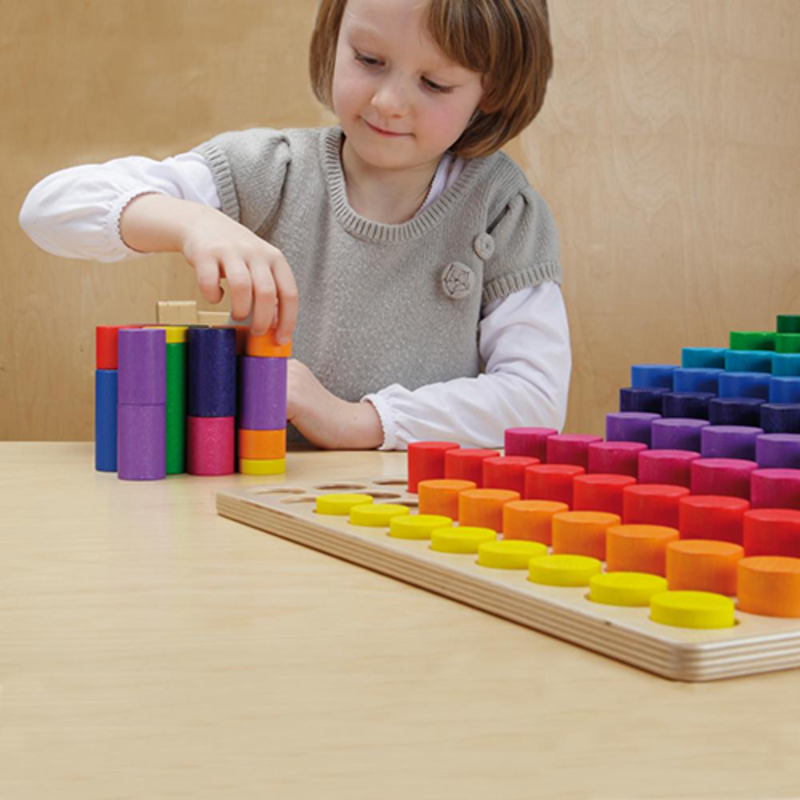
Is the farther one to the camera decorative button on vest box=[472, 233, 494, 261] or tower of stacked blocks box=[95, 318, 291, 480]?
decorative button on vest box=[472, 233, 494, 261]

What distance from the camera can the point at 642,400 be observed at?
2.54 feet

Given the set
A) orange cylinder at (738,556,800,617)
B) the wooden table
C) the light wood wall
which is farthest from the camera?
the light wood wall

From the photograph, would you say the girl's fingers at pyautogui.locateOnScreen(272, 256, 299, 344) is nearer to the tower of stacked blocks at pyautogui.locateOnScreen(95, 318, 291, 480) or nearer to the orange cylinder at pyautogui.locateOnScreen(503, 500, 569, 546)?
the tower of stacked blocks at pyautogui.locateOnScreen(95, 318, 291, 480)

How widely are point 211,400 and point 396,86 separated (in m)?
0.39

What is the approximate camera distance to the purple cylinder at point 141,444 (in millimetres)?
820

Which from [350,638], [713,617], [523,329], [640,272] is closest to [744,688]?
[713,617]

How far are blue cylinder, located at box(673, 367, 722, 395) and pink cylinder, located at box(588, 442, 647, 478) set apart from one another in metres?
0.15

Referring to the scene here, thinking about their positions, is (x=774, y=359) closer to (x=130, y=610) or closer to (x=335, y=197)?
(x=130, y=610)

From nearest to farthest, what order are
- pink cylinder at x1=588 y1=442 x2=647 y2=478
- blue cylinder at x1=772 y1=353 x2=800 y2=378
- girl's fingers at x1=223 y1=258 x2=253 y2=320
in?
pink cylinder at x1=588 y1=442 x2=647 y2=478 → blue cylinder at x1=772 y1=353 x2=800 y2=378 → girl's fingers at x1=223 y1=258 x2=253 y2=320

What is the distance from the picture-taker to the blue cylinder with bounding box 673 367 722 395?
775 millimetres

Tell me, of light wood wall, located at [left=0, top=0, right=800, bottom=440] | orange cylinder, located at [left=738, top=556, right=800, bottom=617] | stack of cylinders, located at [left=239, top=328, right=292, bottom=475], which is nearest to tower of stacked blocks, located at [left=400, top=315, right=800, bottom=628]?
orange cylinder, located at [left=738, top=556, right=800, bottom=617]

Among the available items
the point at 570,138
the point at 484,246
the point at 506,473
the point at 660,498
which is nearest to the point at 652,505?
the point at 660,498

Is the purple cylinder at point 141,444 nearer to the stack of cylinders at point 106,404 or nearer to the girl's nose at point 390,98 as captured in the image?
the stack of cylinders at point 106,404

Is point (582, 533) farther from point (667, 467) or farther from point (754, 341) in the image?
point (754, 341)
